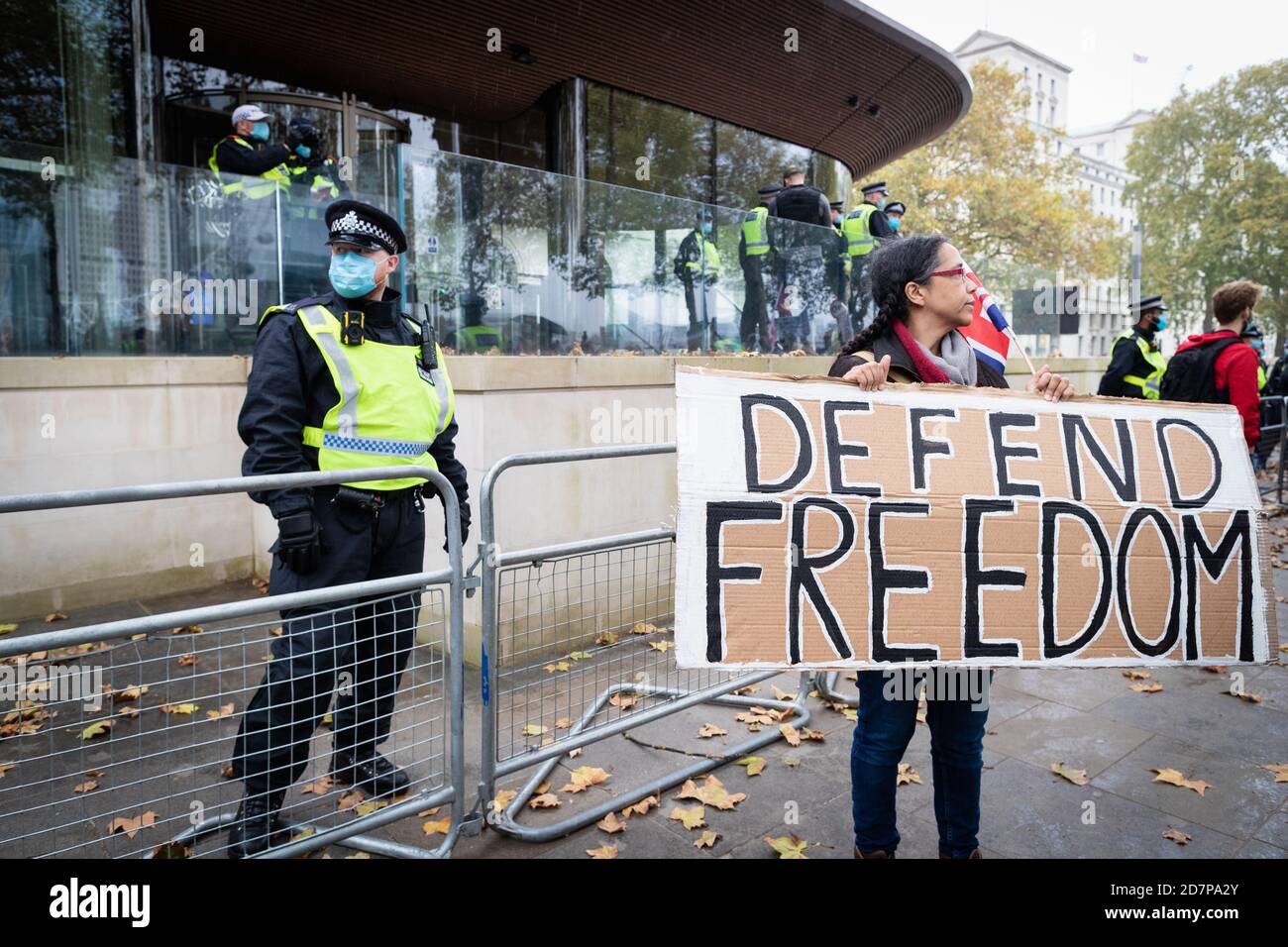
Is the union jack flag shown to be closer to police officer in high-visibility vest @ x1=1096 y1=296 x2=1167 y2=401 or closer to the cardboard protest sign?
the cardboard protest sign

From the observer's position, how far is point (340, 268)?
10.8 ft

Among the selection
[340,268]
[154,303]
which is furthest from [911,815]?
[154,303]

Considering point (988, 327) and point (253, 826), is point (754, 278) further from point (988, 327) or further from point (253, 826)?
point (253, 826)

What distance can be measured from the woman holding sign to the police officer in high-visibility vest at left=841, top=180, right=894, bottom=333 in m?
6.75

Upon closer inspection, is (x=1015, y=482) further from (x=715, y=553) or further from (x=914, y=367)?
(x=715, y=553)

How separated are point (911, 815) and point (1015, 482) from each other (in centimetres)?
161

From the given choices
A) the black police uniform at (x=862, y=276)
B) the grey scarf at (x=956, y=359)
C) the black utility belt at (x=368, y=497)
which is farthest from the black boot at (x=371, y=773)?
the black police uniform at (x=862, y=276)

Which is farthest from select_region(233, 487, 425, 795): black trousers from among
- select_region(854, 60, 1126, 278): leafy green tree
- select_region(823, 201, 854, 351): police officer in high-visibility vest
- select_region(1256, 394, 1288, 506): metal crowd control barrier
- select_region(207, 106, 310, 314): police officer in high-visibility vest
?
select_region(854, 60, 1126, 278): leafy green tree

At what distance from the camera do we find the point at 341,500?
124 inches

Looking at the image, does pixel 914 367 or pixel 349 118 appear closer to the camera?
pixel 914 367

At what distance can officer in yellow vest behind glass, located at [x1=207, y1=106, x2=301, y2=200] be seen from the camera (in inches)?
278

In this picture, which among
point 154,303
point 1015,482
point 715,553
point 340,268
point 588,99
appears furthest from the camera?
point 588,99

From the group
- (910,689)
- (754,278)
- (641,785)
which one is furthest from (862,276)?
(910,689)

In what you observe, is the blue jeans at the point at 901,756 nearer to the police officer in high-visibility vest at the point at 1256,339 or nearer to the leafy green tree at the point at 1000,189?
the police officer in high-visibility vest at the point at 1256,339
